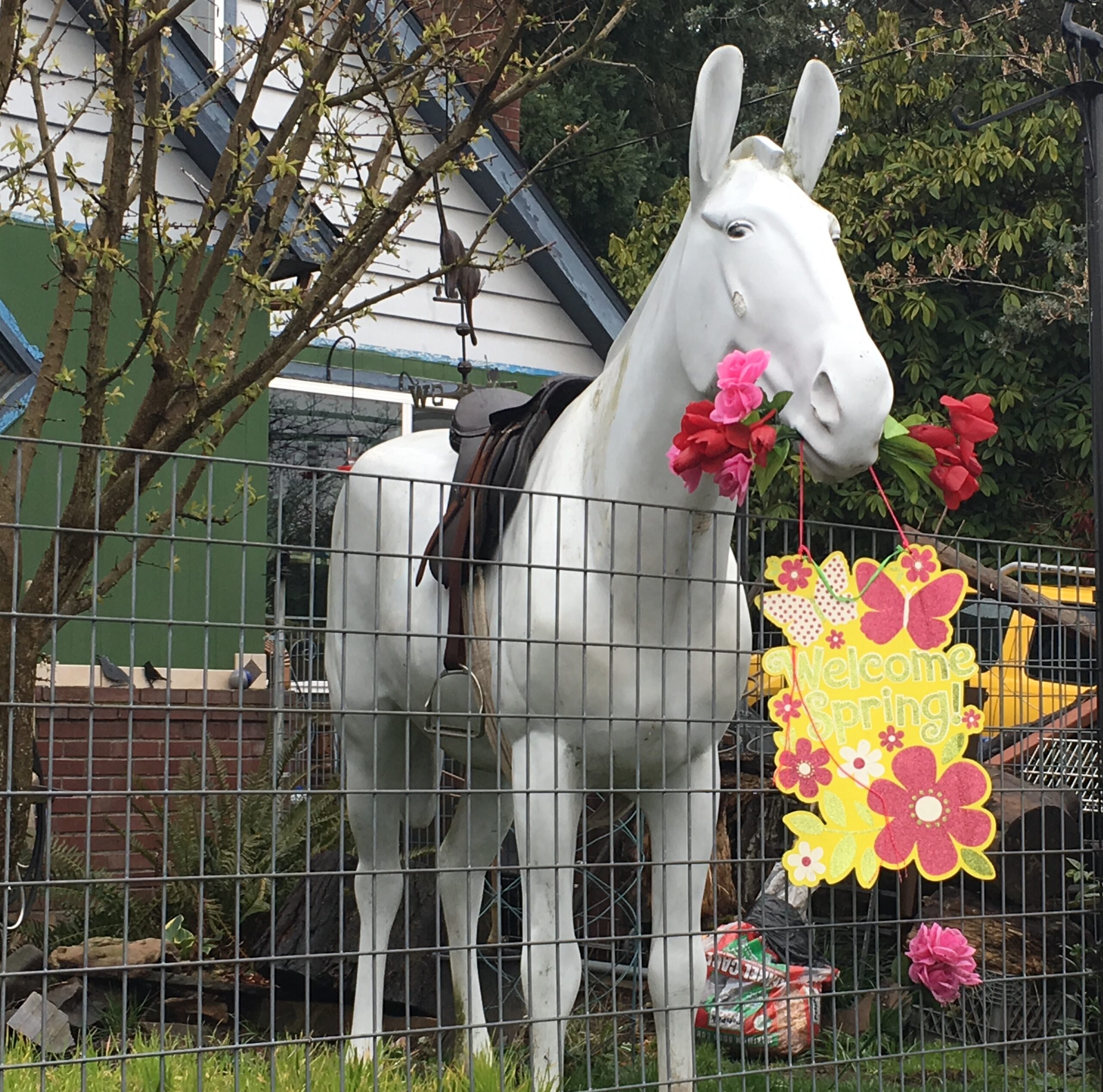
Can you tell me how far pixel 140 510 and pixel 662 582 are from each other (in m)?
4.42

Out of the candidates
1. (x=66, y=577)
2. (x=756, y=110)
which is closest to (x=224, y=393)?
(x=66, y=577)

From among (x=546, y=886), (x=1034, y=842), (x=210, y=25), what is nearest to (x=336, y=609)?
(x=546, y=886)

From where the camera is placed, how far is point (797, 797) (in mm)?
3270

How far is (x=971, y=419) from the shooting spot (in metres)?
3.46

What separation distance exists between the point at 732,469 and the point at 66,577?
2.70m

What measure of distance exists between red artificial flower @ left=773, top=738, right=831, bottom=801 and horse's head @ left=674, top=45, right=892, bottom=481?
58 cm

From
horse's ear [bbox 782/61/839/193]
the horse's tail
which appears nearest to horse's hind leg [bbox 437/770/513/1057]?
the horse's tail

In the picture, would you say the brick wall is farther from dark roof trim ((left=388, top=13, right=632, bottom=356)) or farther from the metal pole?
the metal pole

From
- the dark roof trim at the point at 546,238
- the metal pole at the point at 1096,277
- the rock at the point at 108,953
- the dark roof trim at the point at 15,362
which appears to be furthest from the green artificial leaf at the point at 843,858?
the dark roof trim at the point at 546,238

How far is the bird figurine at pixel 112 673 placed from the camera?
738 centimetres

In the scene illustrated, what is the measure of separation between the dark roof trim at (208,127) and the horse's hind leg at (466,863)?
Result: 388 cm

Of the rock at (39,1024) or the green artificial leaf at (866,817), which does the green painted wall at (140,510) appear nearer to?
the rock at (39,1024)

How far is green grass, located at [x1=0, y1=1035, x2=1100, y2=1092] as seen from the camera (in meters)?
3.28

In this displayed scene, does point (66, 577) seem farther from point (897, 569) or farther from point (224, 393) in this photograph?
point (897, 569)
